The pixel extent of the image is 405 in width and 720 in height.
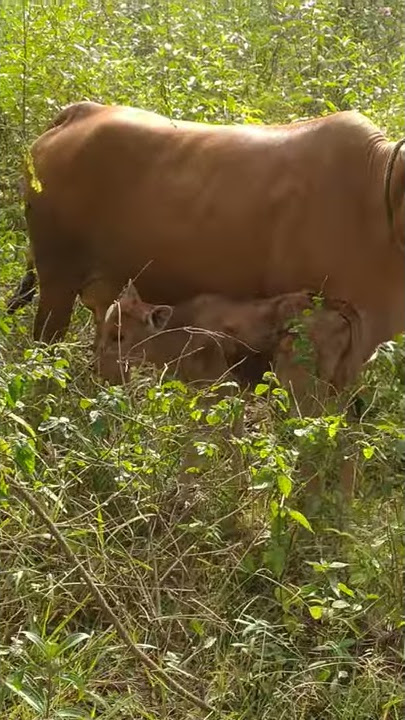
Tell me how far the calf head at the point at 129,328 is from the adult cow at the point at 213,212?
243 millimetres

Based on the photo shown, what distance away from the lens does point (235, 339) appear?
13.2ft

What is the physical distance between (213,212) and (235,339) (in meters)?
0.54

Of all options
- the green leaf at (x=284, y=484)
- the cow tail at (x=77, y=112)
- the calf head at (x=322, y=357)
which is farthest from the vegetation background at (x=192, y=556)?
the cow tail at (x=77, y=112)

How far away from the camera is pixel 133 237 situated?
4.36m

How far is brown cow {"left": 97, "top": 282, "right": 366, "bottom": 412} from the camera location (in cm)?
382

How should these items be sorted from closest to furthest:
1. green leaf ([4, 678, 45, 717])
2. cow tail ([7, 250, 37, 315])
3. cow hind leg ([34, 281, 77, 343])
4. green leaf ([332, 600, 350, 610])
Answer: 1. green leaf ([4, 678, 45, 717])
2. green leaf ([332, 600, 350, 610])
3. cow hind leg ([34, 281, 77, 343])
4. cow tail ([7, 250, 37, 315])

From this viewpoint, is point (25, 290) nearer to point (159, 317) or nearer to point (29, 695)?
point (159, 317)

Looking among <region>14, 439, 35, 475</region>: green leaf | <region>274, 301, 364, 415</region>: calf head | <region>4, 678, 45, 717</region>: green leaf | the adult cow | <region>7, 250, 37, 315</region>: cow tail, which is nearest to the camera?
<region>4, 678, 45, 717</region>: green leaf

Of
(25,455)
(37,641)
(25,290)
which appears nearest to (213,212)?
(25,290)

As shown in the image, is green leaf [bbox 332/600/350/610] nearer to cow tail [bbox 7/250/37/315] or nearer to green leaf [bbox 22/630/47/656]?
Result: green leaf [bbox 22/630/47/656]

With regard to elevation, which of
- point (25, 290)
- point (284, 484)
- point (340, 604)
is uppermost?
point (284, 484)

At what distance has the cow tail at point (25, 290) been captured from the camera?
4.84 metres

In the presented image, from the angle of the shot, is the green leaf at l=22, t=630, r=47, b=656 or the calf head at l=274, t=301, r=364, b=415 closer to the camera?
the green leaf at l=22, t=630, r=47, b=656

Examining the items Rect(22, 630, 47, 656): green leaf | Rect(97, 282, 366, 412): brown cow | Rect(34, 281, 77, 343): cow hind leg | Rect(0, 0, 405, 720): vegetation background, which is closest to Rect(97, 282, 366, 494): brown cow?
Rect(97, 282, 366, 412): brown cow
